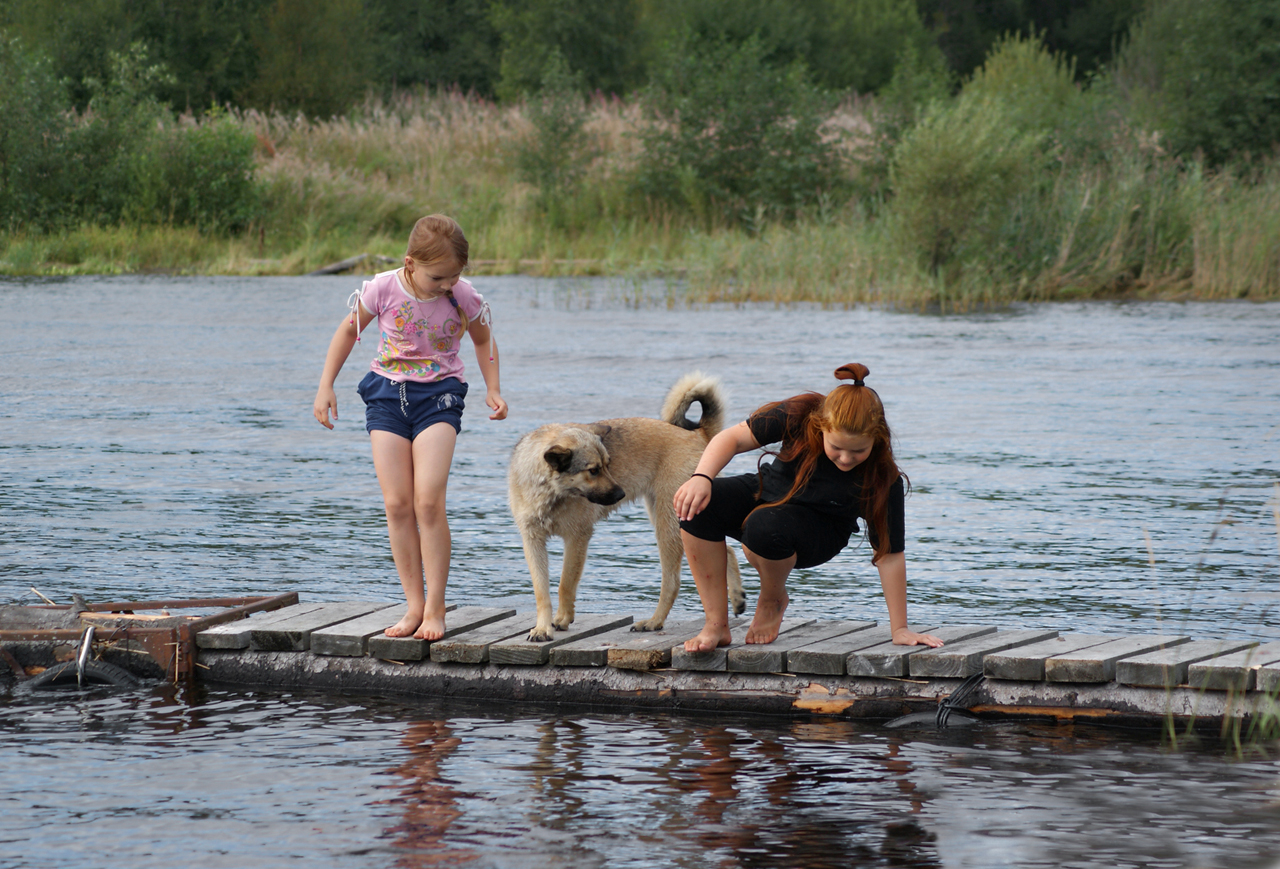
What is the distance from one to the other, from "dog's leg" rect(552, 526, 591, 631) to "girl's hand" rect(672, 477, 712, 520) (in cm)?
81

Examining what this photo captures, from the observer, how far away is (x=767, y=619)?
611 centimetres

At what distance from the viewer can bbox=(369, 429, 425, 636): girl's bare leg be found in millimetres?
6188

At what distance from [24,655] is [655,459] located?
9.05 ft

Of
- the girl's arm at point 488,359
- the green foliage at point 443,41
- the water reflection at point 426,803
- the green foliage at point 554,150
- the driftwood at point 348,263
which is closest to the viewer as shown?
the water reflection at point 426,803

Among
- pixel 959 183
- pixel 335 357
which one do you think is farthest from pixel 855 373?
pixel 959 183

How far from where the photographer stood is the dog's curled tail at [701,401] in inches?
264

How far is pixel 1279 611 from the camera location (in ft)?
23.9

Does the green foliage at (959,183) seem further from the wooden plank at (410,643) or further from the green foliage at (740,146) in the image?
the wooden plank at (410,643)

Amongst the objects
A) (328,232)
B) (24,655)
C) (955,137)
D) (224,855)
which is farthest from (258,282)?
(224,855)

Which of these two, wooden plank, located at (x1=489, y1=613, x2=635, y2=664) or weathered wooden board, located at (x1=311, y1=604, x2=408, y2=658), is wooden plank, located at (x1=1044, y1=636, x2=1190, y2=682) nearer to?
wooden plank, located at (x1=489, y1=613, x2=635, y2=664)

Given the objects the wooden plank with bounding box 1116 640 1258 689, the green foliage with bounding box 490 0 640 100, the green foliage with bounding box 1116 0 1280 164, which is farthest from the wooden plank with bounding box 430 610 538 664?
the green foliage with bounding box 490 0 640 100

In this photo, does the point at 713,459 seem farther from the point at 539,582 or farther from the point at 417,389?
the point at 417,389

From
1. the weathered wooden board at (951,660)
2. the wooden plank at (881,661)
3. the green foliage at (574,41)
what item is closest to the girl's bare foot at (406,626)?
the wooden plank at (881,661)

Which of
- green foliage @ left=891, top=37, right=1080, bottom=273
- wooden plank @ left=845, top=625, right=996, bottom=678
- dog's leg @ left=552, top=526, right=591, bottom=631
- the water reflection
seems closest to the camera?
the water reflection
